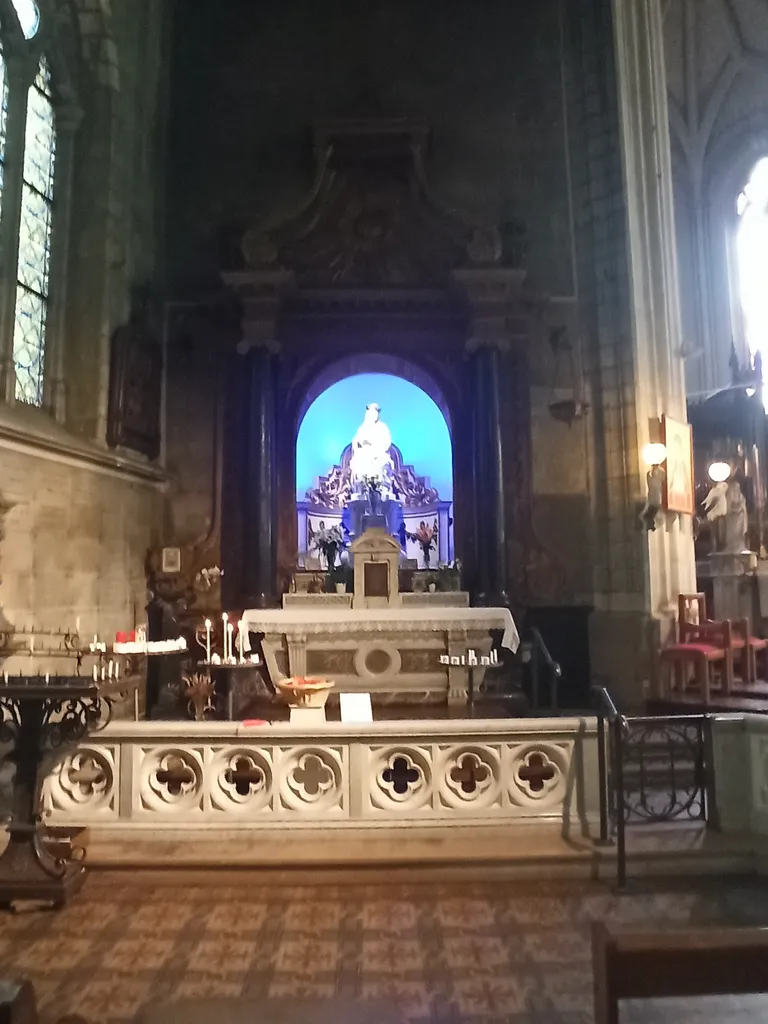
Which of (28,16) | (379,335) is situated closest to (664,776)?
(379,335)

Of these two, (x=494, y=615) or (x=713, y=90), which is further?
(x=713, y=90)

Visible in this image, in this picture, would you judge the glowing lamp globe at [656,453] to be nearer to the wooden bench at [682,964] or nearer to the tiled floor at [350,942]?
the tiled floor at [350,942]

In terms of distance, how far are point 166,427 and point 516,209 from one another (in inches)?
228

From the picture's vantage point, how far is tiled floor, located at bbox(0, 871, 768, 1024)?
118 inches

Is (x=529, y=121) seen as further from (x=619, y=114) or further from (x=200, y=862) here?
(x=200, y=862)

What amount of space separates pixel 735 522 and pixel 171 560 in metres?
7.33

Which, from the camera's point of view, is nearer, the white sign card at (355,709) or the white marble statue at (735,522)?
the white sign card at (355,709)

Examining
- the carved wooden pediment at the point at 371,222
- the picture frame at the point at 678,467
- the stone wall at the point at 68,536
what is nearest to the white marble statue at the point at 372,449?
the carved wooden pediment at the point at 371,222

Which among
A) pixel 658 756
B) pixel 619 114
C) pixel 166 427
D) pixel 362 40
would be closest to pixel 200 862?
pixel 658 756

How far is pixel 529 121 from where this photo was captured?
1152cm

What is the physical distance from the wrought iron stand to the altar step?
1.15ft

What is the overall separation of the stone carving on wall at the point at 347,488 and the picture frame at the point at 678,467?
3.69 m

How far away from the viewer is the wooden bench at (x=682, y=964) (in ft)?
5.95

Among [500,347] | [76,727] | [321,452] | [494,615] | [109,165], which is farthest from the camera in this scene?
[321,452]
